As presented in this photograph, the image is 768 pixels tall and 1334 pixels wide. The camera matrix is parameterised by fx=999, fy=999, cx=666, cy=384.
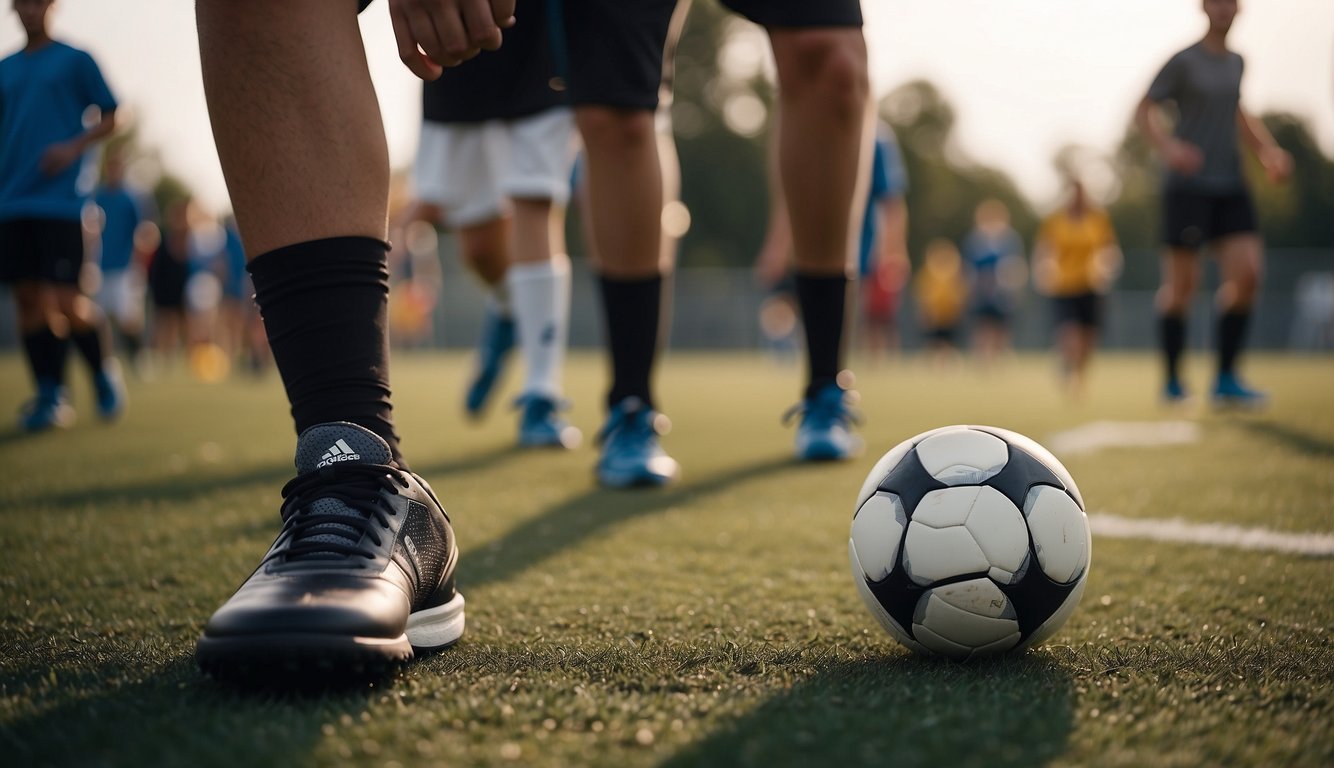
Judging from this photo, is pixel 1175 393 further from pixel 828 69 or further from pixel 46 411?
pixel 46 411

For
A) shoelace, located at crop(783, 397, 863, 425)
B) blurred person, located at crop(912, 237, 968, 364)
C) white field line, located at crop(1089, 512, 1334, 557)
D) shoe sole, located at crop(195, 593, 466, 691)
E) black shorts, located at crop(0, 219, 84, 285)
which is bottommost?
blurred person, located at crop(912, 237, 968, 364)

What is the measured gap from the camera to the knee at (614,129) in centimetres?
270

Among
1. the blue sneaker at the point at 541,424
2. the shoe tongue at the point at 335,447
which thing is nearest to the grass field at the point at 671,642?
the shoe tongue at the point at 335,447

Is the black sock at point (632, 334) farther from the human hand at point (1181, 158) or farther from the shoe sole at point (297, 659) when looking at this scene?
the human hand at point (1181, 158)

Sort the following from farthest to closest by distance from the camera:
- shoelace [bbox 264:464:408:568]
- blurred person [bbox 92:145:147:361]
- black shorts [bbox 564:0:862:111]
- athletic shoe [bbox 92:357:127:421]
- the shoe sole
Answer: blurred person [bbox 92:145:147:361] < athletic shoe [bbox 92:357:127:421] < black shorts [bbox 564:0:862:111] < shoelace [bbox 264:464:408:568] < the shoe sole

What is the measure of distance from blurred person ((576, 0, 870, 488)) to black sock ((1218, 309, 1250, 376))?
4.08m

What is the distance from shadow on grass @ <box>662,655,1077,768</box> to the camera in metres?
0.95

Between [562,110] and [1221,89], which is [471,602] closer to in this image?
[562,110]

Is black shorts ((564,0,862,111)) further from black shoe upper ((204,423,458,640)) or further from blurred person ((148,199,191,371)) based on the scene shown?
blurred person ((148,199,191,371))

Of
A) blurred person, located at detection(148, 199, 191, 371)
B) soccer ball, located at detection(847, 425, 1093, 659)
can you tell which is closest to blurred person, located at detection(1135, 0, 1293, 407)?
soccer ball, located at detection(847, 425, 1093, 659)

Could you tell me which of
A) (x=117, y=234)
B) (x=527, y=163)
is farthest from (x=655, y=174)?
(x=117, y=234)

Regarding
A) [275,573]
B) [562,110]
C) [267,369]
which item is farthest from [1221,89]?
[267,369]

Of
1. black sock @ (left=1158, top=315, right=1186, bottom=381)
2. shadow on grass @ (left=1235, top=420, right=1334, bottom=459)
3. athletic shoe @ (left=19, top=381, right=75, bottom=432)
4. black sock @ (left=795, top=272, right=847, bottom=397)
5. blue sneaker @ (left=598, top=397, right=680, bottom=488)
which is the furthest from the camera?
black sock @ (left=1158, top=315, right=1186, bottom=381)

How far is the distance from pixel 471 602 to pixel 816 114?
1778 millimetres
